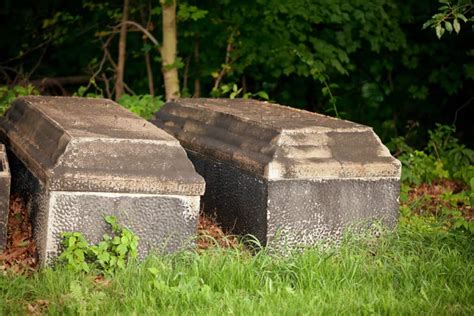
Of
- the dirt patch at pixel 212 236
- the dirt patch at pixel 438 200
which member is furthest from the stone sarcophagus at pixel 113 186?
the dirt patch at pixel 438 200

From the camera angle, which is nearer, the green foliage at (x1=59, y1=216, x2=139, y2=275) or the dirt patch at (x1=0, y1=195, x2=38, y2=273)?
the green foliage at (x1=59, y1=216, x2=139, y2=275)

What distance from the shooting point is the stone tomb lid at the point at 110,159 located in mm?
5426

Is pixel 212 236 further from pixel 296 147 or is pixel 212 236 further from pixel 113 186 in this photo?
pixel 113 186

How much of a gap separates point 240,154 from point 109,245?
121 cm

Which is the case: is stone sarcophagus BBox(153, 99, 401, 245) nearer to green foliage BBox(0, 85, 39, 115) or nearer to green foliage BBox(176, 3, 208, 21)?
green foliage BBox(0, 85, 39, 115)

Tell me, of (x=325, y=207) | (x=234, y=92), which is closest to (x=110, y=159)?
(x=325, y=207)

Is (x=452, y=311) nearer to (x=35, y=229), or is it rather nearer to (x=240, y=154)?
(x=240, y=154)

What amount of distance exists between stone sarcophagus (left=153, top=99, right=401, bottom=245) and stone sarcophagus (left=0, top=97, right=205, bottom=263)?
512mm

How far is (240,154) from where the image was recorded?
20.4 ft

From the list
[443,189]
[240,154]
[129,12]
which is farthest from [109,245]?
[129,12]

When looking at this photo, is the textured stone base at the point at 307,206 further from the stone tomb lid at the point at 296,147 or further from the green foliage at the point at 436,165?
the green foliage at the point at 436,165

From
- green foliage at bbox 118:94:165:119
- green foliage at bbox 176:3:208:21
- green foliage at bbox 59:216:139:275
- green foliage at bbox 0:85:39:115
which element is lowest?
green foliage at bbox 59:216:139:275

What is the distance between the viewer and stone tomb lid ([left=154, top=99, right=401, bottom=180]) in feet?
19.3

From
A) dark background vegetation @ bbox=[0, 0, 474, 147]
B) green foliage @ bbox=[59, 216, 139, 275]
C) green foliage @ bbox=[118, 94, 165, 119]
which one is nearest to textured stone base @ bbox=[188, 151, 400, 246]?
green foliage @ bbox=[59, 216, 139, 275]
